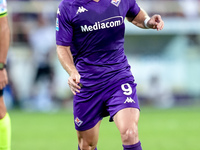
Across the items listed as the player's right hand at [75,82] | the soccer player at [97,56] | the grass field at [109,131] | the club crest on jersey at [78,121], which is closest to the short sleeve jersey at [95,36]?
the soccer player at [97,56]

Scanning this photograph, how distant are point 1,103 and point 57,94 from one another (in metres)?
10.8

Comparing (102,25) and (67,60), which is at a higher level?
(102,25)

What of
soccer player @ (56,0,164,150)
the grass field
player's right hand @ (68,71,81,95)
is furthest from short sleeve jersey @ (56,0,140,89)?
the grass field

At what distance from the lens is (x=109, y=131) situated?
11.9 metres

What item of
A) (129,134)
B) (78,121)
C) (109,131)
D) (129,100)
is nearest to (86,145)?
(78,121)

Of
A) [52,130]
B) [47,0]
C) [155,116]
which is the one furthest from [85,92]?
[47,0]

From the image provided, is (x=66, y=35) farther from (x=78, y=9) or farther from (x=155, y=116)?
(x=155, y=116)

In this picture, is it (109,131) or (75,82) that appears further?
(109,131)

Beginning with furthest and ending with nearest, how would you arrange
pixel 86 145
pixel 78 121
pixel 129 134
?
pixel 86 145 < pixel 78 121 < pixel 129 134

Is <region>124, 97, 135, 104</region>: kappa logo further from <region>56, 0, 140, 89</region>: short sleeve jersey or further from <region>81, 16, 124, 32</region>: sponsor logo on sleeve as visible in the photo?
<region>81, 16, 124, 32</region>: sponsor logo on sleeve

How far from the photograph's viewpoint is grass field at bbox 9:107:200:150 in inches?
382

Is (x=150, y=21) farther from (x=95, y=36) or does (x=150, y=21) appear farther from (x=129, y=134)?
(x=129, y=134)

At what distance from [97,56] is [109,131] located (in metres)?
5.58

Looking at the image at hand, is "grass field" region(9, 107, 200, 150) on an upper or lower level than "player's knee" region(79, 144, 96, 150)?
lower
